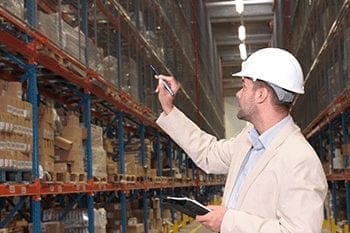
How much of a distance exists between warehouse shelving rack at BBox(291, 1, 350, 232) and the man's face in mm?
7138

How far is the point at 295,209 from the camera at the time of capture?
9.57 feet

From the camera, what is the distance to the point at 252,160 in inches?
130

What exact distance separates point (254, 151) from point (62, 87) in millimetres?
5823

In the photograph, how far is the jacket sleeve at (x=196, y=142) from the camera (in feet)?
12.4

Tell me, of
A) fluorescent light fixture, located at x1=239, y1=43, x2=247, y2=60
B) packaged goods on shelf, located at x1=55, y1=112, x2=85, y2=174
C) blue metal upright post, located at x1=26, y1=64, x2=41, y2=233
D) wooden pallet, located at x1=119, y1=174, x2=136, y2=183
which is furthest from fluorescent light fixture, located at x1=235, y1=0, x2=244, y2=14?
blue metal upright post, located at x1=26, y1=64, x2=41, y2=233

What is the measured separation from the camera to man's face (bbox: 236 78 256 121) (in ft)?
10.8

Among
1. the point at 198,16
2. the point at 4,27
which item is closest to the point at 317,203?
the point at 4,27

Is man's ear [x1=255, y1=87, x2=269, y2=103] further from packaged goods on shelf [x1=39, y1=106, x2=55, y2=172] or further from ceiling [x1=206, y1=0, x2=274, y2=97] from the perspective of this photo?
ceiling [x1=206, y1=0, x2=274, y2=97]

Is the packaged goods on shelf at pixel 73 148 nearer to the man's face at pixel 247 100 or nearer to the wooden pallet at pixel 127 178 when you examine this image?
the wooden pallet at pixel 127 178

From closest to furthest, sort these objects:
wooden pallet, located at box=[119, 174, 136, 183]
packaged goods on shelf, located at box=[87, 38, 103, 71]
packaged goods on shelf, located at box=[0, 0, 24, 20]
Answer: packaged goods on shelf, located at box=[0, 0, 24, 20]
packaged goods on shelf, located at box=[87, 38, 103, 71]
wooden pallet, located at box=[119, 174, 136, 183]

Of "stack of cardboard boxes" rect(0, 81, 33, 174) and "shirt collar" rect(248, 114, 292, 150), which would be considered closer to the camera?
"shirt collar" rect(248, 114, 292, 150)

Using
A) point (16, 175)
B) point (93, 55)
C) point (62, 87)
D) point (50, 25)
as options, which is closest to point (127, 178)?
point (62, 87)

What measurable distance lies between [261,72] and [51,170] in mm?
3825

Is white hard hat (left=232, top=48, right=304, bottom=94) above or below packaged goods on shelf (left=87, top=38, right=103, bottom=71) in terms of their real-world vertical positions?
below
